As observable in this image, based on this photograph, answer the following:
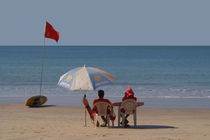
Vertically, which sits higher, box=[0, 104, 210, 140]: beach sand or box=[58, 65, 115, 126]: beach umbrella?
box=[58, 65, 115, 126]: beach umbrella

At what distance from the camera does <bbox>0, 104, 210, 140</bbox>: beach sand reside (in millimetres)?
9008

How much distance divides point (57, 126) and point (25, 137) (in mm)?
2114

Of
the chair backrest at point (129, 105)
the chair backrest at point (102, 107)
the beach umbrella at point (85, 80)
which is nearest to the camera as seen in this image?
the beach umbrella at point (85, 80)

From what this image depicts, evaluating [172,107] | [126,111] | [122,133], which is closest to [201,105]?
[172,107]

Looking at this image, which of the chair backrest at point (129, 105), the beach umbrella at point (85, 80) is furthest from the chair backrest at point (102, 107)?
the beach umbrella at point (85, 80)

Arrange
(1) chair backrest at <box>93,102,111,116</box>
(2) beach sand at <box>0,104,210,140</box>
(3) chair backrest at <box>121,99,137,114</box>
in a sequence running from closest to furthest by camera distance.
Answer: (2) beach sand at <box>0,104,210,140</box> < (1) chair backrest at <box>93,102,111,116</box> < (3) chair backrest at <box>121,99,137,114</box>

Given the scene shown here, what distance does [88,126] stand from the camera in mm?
11242

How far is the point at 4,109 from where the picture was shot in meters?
15.7

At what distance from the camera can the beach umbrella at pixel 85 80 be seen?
10.4 metres
